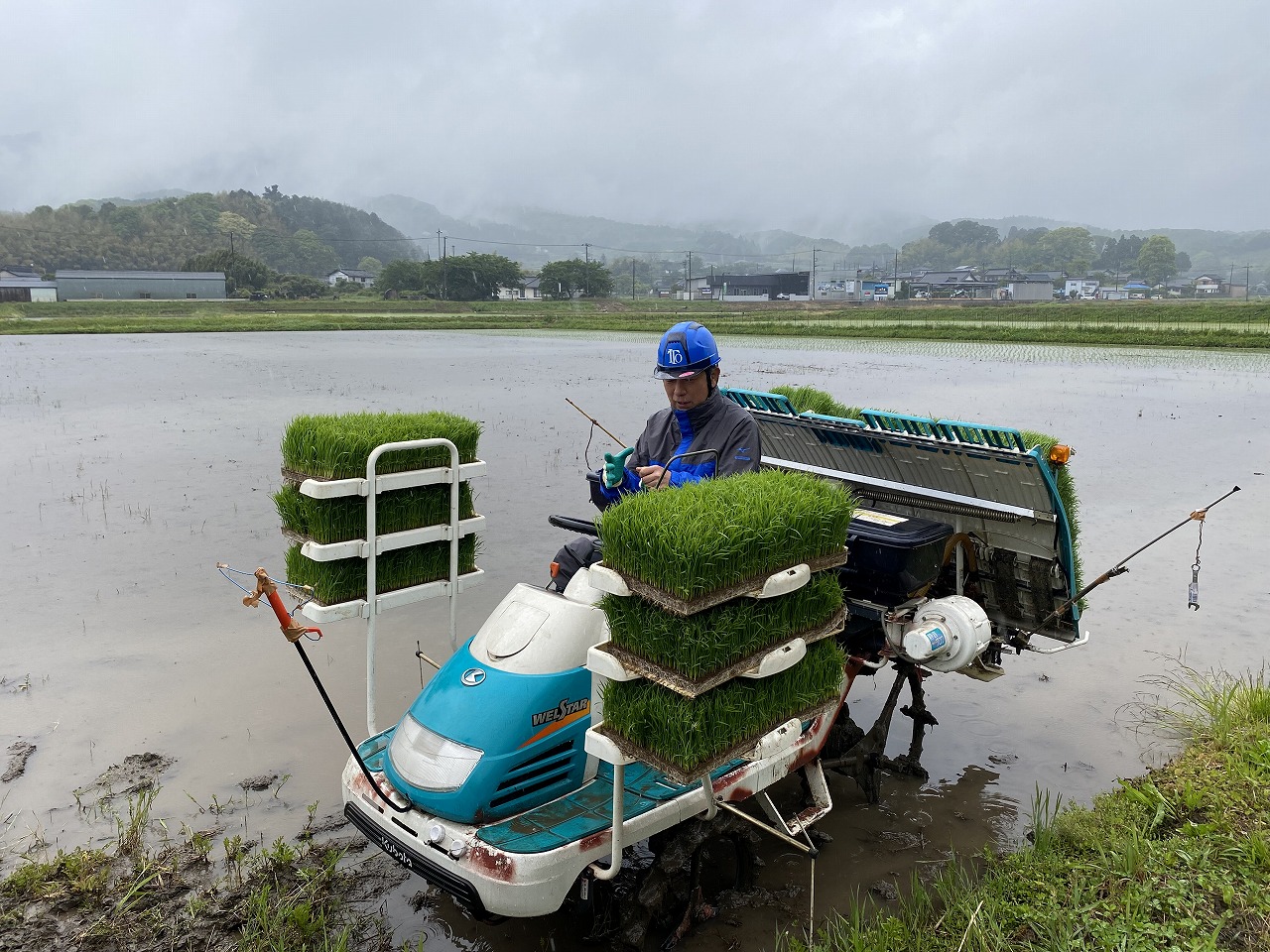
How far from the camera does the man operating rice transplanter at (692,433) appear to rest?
4.27 m

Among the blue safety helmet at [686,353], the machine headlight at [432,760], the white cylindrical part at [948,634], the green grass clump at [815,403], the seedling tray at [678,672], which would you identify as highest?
the blue safety helmet at [686,353]

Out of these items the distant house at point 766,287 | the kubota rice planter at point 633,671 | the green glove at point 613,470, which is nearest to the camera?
the kubota rice planter at point 633,671

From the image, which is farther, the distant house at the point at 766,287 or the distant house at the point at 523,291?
the distant house at the point at 766,287

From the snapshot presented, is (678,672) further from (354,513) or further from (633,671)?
(354,513)

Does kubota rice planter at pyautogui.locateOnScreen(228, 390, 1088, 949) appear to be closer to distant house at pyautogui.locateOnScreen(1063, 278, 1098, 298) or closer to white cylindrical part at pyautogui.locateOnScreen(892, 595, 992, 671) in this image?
white cylindrical part at pyautogui.locateOnScreen(892, 595, 992, 671)

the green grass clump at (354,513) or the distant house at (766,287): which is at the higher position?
the distant house at (766,287)

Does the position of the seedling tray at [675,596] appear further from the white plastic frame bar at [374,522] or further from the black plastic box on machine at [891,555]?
the white plastic frame bar at [374,522]

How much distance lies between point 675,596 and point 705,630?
0.18m

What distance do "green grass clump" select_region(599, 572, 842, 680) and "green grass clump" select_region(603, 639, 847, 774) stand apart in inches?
4.7

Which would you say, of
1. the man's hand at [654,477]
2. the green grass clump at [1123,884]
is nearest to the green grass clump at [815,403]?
the man's hand at [654,477]

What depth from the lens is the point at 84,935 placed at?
3447 mm

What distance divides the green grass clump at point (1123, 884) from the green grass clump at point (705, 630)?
115 centimetres

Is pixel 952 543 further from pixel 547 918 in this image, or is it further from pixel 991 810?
pixel 547 918

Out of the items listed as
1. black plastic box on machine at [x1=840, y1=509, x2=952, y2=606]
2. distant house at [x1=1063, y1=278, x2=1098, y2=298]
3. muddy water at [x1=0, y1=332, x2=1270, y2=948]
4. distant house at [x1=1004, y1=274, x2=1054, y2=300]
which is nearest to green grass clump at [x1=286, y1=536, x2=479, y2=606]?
Result: muddy water at [x1=0, y1=332, x2=1270, y2=948]
